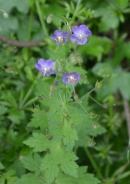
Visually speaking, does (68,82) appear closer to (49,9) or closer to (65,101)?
(65,101)

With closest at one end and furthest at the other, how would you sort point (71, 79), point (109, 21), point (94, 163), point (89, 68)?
point (71, 79)
point (94, 163)
point (109, 21)
point (89, 68)

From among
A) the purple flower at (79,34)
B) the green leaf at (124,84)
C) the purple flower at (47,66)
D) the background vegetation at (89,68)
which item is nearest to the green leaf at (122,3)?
the background vegetation at (89,68)

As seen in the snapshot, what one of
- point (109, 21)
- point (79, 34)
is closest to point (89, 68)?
point (109, 21)

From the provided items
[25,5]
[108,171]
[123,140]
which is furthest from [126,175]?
[25,5]

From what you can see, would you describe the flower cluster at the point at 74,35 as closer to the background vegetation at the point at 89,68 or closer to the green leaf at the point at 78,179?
the background vegetation at the point at 89,68

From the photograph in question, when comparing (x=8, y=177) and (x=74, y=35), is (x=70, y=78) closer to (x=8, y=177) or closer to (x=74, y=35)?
(x=74, y=35)

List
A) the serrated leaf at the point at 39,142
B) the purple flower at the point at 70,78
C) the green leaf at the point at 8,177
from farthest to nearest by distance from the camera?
the green leaf at the point at 8,177 → the serrated leaf at the point at 39,142 → the purple flower at the point at 70,78
